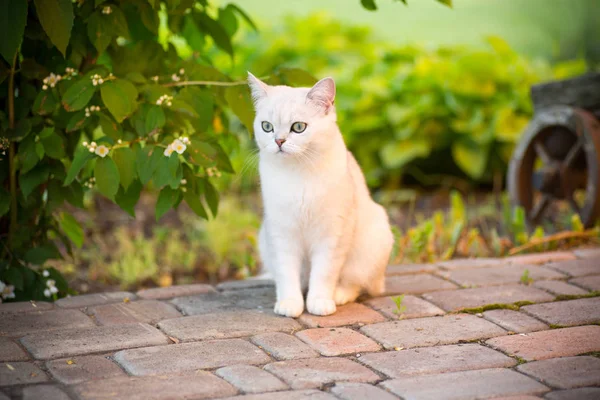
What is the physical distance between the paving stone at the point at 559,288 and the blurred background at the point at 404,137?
2.75 ft

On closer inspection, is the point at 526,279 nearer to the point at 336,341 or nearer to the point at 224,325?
the point at 336,341

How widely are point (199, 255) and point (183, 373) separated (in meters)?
2.56

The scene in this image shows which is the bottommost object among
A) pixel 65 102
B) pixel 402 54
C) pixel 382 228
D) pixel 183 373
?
pixel 183 373

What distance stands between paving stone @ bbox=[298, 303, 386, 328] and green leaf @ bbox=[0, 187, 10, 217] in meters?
1.31

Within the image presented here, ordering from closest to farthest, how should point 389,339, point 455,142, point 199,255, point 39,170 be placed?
1. point 389,339
2. point 39,170
3. point 199,255
4. point 455,142

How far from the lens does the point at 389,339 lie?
2734 mm

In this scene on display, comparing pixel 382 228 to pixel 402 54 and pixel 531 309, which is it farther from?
pixel 402 54

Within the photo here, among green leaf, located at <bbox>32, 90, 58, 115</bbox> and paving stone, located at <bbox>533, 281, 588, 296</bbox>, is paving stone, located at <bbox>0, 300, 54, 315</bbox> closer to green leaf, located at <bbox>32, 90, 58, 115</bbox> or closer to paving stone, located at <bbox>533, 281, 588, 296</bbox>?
green leaf, located at <bbox>32, 90, 58, 115</bbox>

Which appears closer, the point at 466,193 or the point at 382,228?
the point at 382,228

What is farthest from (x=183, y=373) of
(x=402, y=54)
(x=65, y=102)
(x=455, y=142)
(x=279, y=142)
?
(x=402, y=54)

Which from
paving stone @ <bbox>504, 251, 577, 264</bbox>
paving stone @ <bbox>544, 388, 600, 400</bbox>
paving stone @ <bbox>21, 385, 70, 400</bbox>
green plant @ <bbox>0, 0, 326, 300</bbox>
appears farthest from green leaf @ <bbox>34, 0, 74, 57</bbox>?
paving stone @ <bbox>504, 251, 577, 264</bbox>

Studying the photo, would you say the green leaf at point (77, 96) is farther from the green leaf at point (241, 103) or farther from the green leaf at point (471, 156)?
the green leaf at point (471, 156)

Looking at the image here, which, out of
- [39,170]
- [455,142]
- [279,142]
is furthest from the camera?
[455,142]

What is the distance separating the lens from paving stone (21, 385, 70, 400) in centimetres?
219
